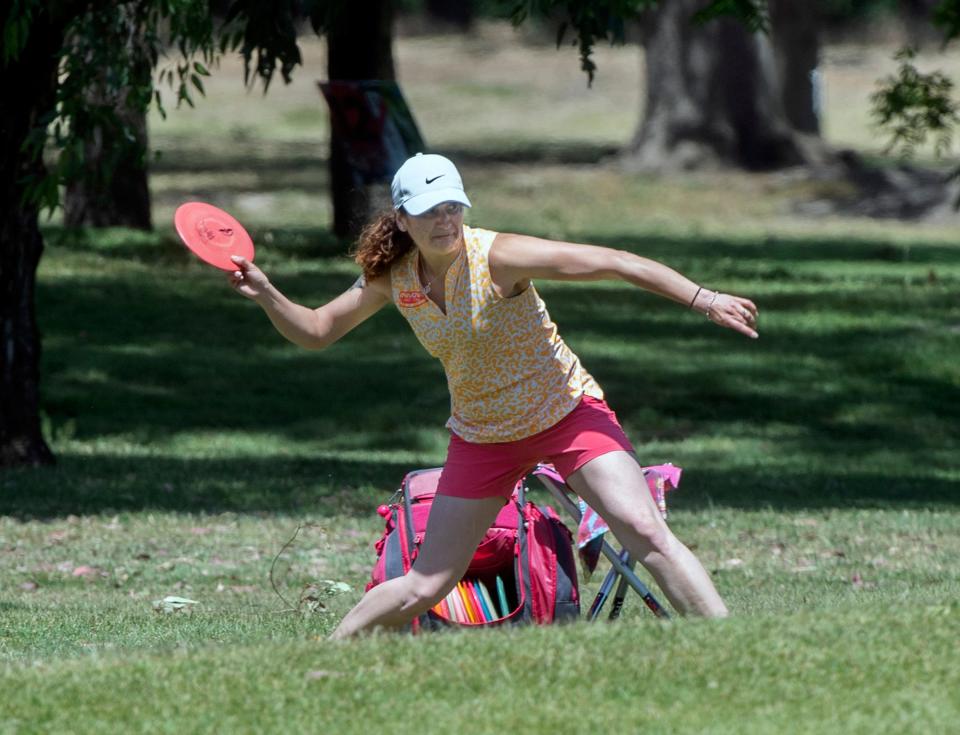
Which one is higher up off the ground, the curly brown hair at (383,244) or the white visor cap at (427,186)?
the white visor cap at (427,186)

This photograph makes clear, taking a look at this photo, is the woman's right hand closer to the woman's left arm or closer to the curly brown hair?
the curly brown hair

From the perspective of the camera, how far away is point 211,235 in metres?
6.09

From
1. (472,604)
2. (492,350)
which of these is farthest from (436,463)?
(492,350)

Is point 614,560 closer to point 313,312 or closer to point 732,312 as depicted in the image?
point 732,312

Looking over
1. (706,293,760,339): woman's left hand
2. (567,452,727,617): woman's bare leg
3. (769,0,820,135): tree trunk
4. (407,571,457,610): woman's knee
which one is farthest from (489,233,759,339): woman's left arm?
(769,0,820,135): tree trunk

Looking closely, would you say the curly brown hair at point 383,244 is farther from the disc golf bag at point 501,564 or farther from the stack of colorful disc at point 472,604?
the stack of colorful disc at point 472,604

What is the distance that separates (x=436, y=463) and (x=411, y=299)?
7240mm

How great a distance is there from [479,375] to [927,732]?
1.84m

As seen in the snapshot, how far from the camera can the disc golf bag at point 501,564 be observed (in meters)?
6.43

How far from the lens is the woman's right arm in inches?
242

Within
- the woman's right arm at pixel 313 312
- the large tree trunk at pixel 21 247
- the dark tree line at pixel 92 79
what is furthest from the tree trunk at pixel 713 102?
the woman's right arm at pixel 313 312

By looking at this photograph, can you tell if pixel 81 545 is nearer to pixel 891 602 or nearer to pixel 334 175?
pixel 891 602

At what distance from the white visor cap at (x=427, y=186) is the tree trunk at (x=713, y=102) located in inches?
1081

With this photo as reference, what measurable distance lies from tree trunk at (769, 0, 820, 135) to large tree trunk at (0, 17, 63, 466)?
2721cm
